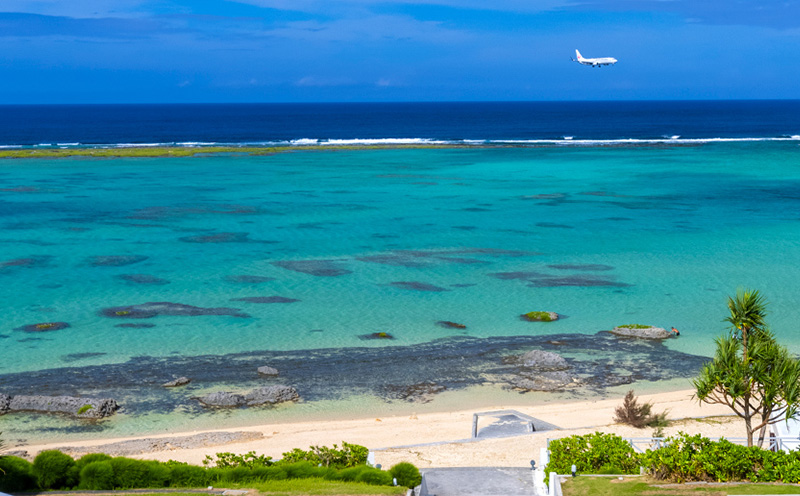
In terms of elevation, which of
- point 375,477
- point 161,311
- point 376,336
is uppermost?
point 161,311

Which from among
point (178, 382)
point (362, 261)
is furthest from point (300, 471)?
point (362, 261)

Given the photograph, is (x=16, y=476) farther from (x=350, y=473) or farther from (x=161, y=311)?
(x=161, y=311)

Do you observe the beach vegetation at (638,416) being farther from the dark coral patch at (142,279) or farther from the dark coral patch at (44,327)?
the dark coral patch at (142,279)

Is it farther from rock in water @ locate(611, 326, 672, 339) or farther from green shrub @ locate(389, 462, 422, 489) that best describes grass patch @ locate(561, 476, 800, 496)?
rock in water @ locate(611, 326, 672, 339)

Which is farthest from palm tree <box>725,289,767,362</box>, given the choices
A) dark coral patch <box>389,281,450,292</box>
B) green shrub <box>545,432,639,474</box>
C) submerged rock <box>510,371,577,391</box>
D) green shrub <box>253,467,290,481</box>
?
dark coral patch <box>389,281,450,292</box>

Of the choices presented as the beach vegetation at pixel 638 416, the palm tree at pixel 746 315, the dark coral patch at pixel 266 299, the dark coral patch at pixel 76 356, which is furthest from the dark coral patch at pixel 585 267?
the palm tree at pixel 746 315

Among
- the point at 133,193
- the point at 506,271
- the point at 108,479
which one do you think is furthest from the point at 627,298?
the point at 133,193

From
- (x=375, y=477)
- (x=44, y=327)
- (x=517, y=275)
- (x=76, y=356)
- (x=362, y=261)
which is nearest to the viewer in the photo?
(x=375, y=477)
